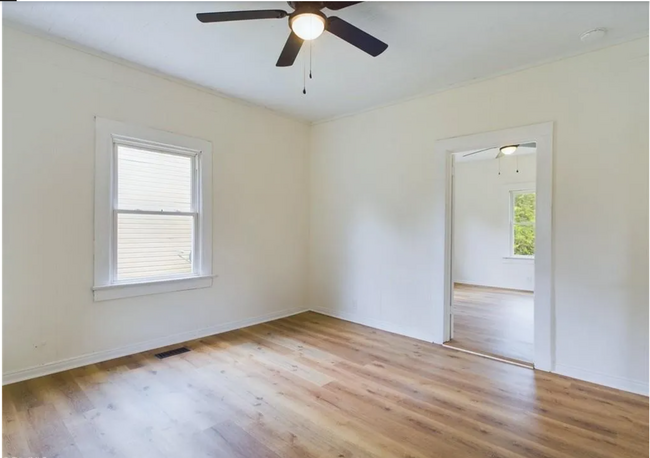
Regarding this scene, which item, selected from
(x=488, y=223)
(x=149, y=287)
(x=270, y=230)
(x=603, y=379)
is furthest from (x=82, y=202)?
(x=488, y=223)

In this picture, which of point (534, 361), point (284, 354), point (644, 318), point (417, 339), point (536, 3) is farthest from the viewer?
point (417, 339)

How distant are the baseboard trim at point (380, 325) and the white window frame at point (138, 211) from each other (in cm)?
181

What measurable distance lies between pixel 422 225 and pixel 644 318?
6.88 feet

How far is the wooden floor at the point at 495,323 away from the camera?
12.9 feet

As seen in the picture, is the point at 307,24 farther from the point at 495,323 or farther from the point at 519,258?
the point at 519,258

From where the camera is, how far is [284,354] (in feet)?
12.4

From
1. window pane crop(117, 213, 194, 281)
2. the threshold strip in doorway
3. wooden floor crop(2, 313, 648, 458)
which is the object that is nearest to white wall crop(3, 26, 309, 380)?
window pane crop(117, 213, 194, 281)

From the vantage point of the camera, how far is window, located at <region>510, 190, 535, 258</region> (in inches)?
301

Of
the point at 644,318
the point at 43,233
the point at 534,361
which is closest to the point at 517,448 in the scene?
the point at 534,361

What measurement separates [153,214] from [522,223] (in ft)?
23.2

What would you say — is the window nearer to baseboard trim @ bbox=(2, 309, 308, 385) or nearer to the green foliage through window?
the green foliage through window

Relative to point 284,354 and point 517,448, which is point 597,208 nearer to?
point 517,448

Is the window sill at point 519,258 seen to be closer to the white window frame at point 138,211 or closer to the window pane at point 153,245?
the white window frame at point 138,211

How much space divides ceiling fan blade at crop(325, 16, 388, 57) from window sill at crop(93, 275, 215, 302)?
9.67ft
